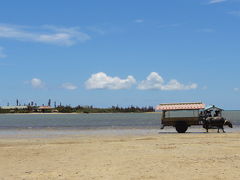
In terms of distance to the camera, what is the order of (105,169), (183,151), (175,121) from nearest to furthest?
(105,169) → (183,151) → (175,121)

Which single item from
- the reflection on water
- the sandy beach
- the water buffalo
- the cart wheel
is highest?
the water buffalo

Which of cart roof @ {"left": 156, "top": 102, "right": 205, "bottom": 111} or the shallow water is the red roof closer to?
cart roof @ {"left": 156, "top": 102, "right": 205, "bottom": 111}

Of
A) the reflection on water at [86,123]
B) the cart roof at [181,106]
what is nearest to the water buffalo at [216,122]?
the cart roof at [181,106]

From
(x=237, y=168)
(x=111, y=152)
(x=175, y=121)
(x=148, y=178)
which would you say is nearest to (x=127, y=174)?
(x=148, y=178)

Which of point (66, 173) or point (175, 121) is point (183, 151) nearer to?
point (66, 173)

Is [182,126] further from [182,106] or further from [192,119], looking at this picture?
Result: [182,106]

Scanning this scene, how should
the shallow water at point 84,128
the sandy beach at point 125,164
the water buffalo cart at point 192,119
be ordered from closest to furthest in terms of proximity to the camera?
the sandy beach at point 125,164
the water buffalo cart at point 192,119
the shallow water at point 84,128

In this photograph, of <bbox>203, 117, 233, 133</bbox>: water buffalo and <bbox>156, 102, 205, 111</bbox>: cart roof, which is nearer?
<bbox>203, 117, 233, 133</bbox>: water buffalo

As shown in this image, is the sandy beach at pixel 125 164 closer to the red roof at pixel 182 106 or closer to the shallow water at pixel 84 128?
the red roof at pixel 182 106

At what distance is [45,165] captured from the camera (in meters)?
14.1

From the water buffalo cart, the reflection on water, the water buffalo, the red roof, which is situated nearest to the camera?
the water buffalo

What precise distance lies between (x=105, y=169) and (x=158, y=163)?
198 cm

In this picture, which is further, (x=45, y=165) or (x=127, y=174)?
(x=45, y=165)

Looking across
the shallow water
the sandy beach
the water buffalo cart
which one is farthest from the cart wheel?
the sandy beach
